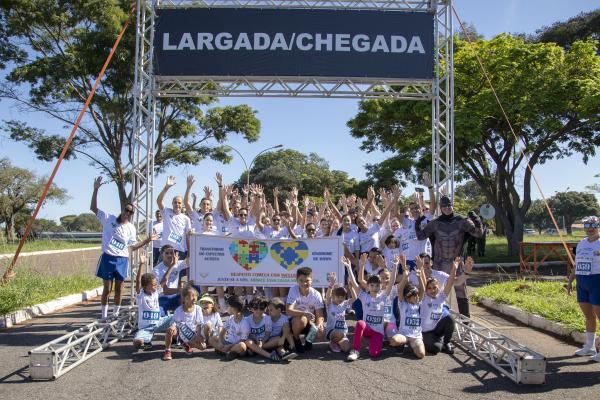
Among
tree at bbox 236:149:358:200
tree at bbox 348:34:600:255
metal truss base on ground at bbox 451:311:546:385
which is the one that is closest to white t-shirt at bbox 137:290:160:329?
metal truss base on ground at bbox 451:311:546:385

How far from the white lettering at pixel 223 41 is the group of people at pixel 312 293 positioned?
256 centimetres

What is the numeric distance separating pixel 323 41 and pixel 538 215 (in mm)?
80339

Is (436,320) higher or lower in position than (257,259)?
lower

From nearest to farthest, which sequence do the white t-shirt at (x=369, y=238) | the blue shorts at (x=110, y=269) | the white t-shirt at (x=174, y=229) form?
the blue shorts at (x=110, y=269) → the white t-shirt at (x=174, y=229) → the white t-shirt at (x=369, y=238)

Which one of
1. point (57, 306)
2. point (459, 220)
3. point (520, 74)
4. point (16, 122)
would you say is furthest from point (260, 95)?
point (16, 122)

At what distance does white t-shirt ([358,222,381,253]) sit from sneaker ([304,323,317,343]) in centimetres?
276

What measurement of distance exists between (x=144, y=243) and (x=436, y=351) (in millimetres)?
5031

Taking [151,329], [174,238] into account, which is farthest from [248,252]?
[151,329]

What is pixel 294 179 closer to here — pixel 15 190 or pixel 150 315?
pixel 15 190

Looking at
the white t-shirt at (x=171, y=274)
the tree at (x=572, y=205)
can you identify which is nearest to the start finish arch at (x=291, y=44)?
the white t-shirt at (x=171, y=274)

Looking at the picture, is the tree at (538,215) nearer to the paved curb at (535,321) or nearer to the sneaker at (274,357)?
the paved curb at (535,321)

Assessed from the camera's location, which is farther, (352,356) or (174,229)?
(174,229)

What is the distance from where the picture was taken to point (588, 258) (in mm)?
6516

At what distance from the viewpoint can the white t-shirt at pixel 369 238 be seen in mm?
9367
